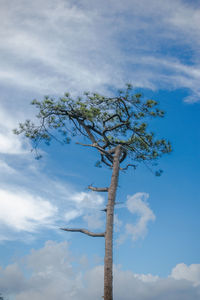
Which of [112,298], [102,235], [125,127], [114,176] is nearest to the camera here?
[112,298]

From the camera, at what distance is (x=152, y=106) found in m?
14.6

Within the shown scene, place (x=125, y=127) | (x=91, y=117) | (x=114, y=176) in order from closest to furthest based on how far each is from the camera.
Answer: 1. (x=114, y=176)
2. (x=91, y=117)
3. (x=125, y=127)

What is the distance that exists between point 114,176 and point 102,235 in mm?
2415

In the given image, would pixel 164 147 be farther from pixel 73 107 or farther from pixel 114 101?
pixel 73 107

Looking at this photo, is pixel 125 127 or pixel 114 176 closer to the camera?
pixel 114 176

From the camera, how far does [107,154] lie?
14.6 meters

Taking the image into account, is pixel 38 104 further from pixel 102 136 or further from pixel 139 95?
pixel 139 95

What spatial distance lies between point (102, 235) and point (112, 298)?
7.03 feet

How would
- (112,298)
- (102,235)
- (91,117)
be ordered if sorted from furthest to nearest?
(91,117) < (102,235) < (112,298)

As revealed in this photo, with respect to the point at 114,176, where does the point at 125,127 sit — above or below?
above

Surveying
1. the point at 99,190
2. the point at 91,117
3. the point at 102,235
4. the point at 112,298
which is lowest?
the point at 112,298

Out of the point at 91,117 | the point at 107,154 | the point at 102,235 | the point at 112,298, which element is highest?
the point at 91,117

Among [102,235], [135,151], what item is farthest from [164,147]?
[102,235]

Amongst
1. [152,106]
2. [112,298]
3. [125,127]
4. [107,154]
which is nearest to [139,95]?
[152,106]
